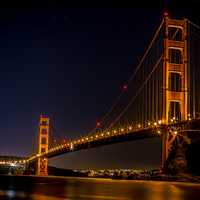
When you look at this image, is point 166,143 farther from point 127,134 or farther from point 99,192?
point 99,192

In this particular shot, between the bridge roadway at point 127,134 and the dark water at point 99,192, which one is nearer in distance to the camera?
the dark water at point 99,192

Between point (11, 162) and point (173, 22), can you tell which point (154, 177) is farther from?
point (11, 162)

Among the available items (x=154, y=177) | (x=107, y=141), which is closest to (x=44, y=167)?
(x=107, y=141)

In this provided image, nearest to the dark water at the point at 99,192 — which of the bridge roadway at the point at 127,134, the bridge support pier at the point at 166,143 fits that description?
the bridge roadway at the point at 127,134

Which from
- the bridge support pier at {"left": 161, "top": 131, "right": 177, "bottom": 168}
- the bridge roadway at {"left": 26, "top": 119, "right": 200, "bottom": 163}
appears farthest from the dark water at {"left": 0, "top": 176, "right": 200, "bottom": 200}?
the bridge support pier at {"left": 161, "top": 131, "right": 177, "bottom": 168}

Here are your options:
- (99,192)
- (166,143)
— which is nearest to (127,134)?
(166,143)

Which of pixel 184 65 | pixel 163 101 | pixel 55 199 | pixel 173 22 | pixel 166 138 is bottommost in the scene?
pixel 55 199

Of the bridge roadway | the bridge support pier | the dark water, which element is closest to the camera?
the dark water

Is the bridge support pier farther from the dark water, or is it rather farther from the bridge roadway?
the dark water

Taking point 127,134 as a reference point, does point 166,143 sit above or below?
below

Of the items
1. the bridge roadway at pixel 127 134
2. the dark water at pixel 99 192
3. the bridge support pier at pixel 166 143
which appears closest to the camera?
the dark water at pixel 99 192

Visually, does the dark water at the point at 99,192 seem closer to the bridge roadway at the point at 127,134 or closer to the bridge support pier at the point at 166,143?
the bridge roadway at the point at 127,134
